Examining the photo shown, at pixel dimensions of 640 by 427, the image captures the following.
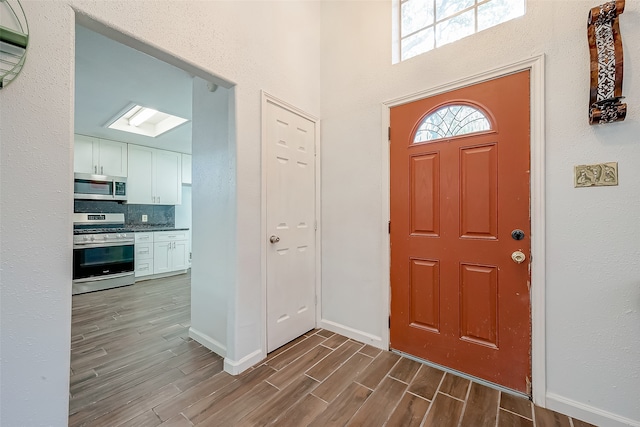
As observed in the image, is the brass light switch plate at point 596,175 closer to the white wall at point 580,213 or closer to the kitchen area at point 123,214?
the white wall at point 580,213

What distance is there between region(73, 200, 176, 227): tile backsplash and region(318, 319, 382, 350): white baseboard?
4.55m

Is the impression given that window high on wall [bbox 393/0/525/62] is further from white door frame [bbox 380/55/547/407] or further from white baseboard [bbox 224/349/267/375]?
white baseboard [bbox 224/349/267/375]

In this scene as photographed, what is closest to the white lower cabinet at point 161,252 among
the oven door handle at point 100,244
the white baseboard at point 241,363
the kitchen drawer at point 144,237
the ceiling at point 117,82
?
the kitchen drawer at point 144,237

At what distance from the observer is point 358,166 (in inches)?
90.7

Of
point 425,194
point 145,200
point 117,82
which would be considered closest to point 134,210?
point 145,200

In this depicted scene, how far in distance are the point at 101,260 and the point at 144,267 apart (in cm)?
66

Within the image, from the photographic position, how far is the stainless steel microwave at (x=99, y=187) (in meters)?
4.07

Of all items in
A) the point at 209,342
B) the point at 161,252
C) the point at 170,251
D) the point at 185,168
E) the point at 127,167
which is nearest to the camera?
the point at 209,342

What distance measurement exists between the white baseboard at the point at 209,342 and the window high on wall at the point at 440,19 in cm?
283

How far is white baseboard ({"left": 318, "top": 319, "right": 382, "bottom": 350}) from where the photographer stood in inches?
85.6

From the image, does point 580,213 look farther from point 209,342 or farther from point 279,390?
point 209,342

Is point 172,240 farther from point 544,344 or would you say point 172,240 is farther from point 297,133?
point 544,344

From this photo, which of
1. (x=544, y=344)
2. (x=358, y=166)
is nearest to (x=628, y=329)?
(x=544, y=344)

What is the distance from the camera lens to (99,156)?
431cm
